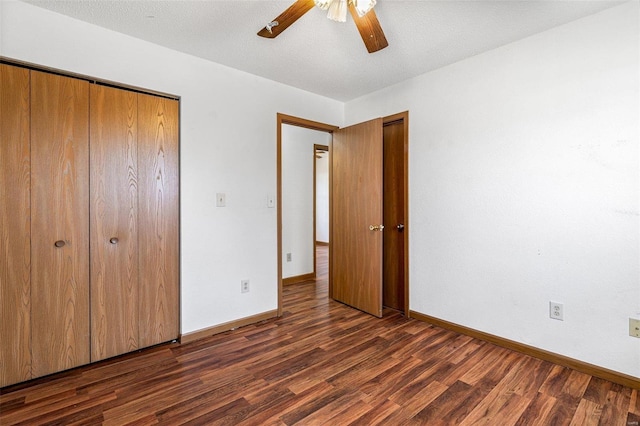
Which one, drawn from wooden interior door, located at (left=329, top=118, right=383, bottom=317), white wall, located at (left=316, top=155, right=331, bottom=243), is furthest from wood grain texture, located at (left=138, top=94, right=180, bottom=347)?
white wall, located at (left=316, top=155, right=331, bottom=243)

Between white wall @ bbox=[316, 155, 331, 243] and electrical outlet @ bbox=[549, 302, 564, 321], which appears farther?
white wall @ bbox=[316, 155, 331, 243]

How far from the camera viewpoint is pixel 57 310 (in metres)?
2.00

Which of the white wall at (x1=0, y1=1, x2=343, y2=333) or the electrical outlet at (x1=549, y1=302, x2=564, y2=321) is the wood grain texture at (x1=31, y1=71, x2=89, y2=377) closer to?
the white wall at (x1=0, y1=1, x2=343, y2=333)

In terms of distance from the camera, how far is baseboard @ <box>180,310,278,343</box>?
2.51 metres

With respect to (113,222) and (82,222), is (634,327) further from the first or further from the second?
(82,222)

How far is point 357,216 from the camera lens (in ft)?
10.6

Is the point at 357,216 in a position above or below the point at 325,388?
above

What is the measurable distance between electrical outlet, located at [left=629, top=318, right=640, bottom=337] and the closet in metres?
3.21

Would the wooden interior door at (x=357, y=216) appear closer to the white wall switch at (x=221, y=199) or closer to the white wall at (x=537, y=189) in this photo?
the white wall at (x=537, y=189)

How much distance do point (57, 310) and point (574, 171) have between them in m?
3.66

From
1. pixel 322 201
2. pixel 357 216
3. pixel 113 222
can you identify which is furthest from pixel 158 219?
pixel 322 201

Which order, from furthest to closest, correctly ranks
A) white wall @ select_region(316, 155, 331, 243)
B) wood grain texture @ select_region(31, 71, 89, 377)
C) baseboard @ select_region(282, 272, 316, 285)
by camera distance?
Answer: 1. white wall @ select_region(316, 155, 331, 243)
2. baseboard @ select_region(282, 272, 316, 285)
3. wood grain texture @ select_region(31, 71, 89, 377)

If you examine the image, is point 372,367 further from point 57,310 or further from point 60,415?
point 57,310

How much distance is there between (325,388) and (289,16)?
2.23 meters
